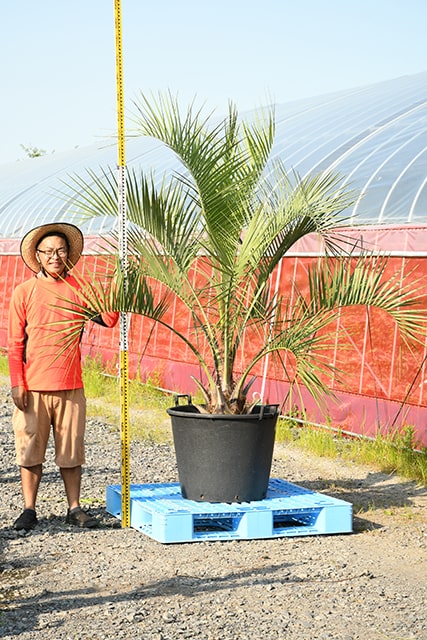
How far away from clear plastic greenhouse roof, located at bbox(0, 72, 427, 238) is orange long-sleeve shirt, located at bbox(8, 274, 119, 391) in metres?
1.03

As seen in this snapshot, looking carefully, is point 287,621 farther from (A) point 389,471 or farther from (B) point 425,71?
(B) point 425,71

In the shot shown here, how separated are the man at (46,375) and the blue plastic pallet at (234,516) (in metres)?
0.37

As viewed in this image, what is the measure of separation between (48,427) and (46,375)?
0.32 meters

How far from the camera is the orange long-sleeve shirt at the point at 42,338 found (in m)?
5.71

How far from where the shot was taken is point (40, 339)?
18.8 ft

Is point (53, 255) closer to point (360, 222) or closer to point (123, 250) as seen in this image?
point (123, 250)

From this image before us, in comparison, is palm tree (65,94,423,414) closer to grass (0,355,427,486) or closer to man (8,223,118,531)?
man (8,223,118,531)

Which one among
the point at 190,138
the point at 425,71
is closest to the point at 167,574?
the point at 190,138

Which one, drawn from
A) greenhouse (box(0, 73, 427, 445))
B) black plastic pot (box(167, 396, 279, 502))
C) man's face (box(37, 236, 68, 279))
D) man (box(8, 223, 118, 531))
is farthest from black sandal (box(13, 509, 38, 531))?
greenhouse (box(0, 73, 427, 445))

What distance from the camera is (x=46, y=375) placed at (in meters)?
5.71

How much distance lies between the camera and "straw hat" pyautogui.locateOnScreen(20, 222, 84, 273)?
19.3ft

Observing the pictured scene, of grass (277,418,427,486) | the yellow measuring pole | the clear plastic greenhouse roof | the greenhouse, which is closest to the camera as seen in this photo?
the yellow measuring pole

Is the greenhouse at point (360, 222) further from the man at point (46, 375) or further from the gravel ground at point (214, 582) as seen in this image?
the gravel ground at point (214, 582)

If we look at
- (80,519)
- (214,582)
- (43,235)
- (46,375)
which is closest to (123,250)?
(43,235)
